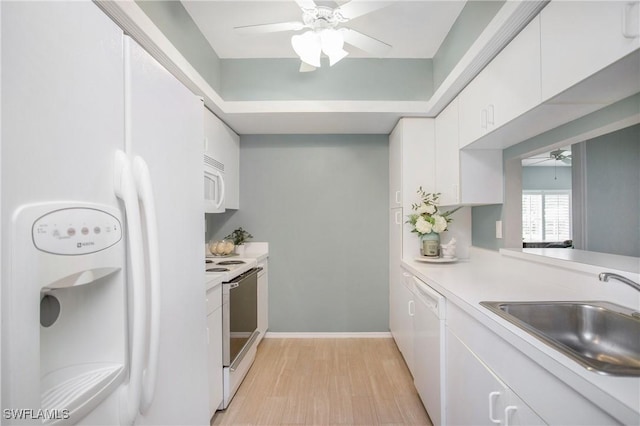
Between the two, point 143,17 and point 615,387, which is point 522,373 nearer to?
point 615,387

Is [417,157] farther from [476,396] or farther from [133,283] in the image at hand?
[133,283]

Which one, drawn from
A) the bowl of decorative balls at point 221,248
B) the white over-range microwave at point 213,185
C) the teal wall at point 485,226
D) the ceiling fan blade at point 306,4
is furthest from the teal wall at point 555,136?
the bowl of decorative balls at point 221,248

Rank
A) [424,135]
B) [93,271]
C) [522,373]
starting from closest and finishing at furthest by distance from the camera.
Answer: [93,271] → [522,373] → [424,135]

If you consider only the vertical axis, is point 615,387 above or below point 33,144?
below

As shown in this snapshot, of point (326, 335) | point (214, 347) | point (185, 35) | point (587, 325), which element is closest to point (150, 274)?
point (214, 347)

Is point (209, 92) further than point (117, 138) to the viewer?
Yes

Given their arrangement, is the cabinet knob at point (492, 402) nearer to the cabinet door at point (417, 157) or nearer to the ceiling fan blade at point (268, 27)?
the cabinet door at point (417, 157)

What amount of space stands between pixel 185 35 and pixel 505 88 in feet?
6.45

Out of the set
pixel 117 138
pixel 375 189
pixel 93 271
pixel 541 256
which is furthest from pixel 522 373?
pixel 375 189

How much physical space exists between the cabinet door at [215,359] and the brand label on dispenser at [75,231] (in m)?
1.15

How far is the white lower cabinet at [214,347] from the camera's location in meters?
1.64

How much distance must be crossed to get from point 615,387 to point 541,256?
113 cm

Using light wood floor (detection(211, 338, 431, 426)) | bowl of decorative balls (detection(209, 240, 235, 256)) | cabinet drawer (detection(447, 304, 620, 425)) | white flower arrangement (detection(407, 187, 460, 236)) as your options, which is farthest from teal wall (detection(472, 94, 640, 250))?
bowl of decorative balls (detection(209, 240, 235, 256))

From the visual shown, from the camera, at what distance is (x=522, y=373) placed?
86 centimetres
